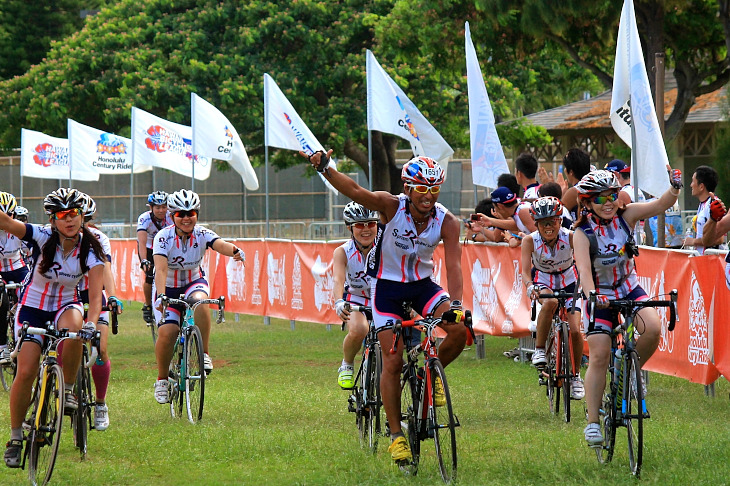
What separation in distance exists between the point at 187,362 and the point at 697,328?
15.4 ft

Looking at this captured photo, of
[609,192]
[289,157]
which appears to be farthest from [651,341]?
[289,157]

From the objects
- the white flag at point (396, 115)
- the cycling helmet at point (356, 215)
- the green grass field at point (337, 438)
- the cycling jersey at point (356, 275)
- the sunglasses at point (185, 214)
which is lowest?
the green grass field at point (337, 438)

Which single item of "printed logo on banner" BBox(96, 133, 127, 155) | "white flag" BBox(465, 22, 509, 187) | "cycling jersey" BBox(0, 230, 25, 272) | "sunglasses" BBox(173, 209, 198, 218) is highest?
"printed logo on banner" BBox(96, 133, 127, 155)

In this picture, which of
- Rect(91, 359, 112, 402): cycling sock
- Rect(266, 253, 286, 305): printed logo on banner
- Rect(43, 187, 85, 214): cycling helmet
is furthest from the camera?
Rect(266, 253, 286, 305): printed logo on banner

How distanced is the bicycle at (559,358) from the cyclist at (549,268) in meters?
0.07

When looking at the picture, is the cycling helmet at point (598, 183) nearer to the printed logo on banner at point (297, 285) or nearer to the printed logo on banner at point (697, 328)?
the printed logo on banner at point (697, 328)

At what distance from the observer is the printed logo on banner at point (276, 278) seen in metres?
20.8

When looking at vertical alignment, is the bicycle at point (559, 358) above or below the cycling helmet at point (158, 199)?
below

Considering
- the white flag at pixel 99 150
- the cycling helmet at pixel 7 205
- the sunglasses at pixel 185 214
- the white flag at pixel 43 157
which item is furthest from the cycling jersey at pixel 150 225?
the white flag at pixel 43 157

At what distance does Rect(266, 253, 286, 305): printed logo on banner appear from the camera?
68.1 feet

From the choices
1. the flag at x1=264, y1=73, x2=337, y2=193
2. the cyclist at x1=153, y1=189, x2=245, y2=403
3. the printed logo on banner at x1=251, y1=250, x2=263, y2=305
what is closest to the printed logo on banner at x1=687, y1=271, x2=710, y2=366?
the cyclist at x1=153, y1=189, x2=245, y2=403

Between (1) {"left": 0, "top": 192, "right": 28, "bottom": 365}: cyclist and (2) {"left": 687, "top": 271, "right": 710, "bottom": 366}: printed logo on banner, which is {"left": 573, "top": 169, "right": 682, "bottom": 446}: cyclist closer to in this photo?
(2) {"left": 687, "top": 271, "right": 710, "bottom": 366}: printed logo on banner

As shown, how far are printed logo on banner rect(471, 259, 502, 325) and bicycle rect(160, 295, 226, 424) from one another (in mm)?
5302

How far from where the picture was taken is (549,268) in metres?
10.9
